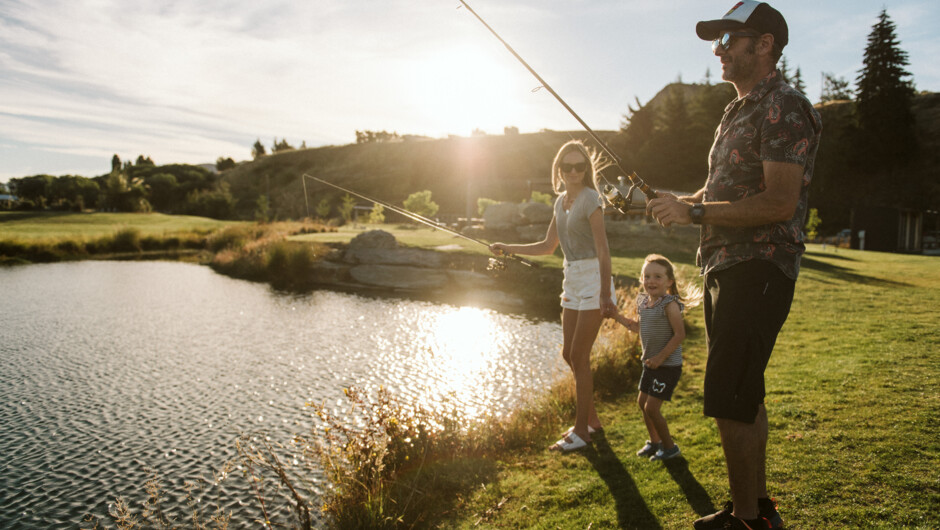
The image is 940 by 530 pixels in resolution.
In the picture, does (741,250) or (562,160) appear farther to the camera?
(562,160)

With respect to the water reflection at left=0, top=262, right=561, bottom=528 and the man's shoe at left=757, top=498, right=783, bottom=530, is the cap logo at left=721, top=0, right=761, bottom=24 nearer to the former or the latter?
the man's shoe at left=757, top=498, right=783, bottom=530

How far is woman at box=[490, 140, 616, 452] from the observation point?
15.3 ft

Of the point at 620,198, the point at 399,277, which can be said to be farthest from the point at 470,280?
the point at 620,198

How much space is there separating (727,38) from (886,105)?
59.5m

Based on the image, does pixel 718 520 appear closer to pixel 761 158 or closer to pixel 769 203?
pixel 769 203

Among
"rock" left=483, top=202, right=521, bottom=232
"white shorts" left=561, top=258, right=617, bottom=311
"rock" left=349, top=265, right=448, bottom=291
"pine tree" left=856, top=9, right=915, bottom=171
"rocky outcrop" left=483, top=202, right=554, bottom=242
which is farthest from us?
"pine tree" left=856, top=9, right=915, bottom=171

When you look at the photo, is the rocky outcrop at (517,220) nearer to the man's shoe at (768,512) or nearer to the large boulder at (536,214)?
the large boulder at (536,214)

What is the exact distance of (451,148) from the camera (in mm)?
80500

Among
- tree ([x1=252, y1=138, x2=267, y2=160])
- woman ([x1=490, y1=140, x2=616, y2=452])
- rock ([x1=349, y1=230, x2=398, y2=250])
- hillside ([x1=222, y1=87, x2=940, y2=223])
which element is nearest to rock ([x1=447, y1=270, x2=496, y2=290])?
rock ([x1=349, y1=230, x2=398, y2=250])

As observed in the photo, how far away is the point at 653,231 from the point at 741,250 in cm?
2329

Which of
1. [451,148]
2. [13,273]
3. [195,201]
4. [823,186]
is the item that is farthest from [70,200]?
[823,186]

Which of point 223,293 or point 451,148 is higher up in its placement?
point 451,148

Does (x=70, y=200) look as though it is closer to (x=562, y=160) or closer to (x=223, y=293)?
(x=223, y=293)

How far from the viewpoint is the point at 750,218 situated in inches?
96.4
